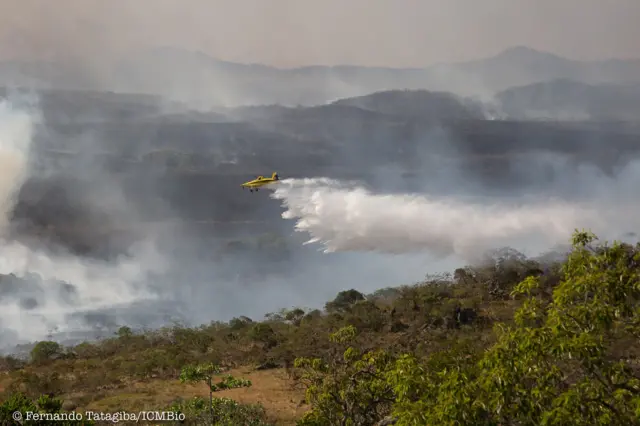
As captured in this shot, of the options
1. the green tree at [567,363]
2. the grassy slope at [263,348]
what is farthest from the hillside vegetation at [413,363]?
the grassy slope at [263,348]

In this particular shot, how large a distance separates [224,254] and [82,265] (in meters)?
20.4

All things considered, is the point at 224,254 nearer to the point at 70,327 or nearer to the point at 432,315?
the point at 70,327

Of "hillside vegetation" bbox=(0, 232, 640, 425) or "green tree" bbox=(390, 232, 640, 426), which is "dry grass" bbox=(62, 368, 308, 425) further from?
"green tree" bbox=(390, 232, 640, 426)

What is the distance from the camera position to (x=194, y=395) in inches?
1026

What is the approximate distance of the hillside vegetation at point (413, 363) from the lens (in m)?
7.63

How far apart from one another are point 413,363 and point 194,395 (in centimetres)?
1919

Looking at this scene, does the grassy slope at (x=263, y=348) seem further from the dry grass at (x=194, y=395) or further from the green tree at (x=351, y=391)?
the green tree at (x=351, y=391)

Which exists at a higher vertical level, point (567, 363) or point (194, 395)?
point (567, 363)

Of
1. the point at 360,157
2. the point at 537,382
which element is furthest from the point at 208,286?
the point at 537,382

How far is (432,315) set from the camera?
40438 mm

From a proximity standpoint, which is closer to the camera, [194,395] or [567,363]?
[567,363]

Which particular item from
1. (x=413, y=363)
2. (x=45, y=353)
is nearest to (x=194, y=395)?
(x=413, y=363)

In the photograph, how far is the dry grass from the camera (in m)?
23.3

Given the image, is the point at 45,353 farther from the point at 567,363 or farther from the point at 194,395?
the point at 567,363
